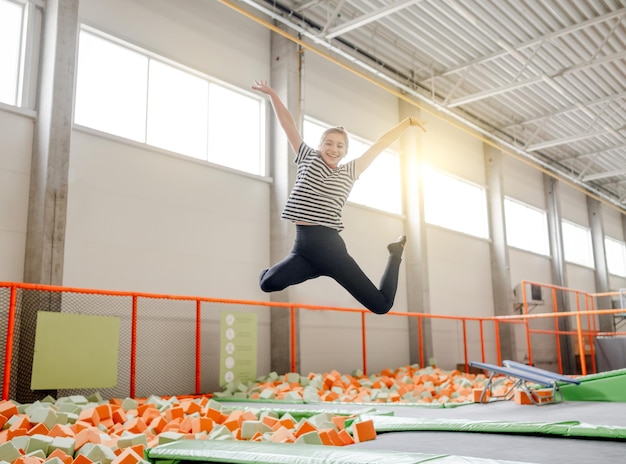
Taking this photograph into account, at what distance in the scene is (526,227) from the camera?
1568 cm

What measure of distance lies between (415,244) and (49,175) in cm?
685

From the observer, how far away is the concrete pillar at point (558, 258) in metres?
15.6

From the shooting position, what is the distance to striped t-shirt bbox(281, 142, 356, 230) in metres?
3.14

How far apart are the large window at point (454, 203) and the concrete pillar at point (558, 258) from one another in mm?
3610

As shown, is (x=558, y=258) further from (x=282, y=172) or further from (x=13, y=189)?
(x=13, y=189)

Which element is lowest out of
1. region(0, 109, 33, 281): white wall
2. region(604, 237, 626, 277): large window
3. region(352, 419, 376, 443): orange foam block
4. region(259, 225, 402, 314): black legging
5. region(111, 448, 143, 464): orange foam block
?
region(111, 448, 143, 464): orange foam block

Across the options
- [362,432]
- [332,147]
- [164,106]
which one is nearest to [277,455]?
[362,432]

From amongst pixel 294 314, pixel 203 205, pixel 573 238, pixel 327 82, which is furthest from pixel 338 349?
pixel 573 238

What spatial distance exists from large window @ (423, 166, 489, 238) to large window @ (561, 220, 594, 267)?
4.31 m

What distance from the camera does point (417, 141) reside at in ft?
38.5

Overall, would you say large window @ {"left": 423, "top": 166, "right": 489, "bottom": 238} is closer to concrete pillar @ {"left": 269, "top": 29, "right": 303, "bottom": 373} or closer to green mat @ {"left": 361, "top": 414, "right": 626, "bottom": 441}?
concrete pillar @ {"left": 269, "top": 29, "right": 303, "bottom": 373}

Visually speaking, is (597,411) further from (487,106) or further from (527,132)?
(527,132)

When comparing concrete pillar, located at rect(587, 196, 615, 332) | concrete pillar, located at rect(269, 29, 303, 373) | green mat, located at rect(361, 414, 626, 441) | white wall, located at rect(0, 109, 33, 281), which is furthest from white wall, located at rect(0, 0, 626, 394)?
concrete pillar, located at rect(587, 196, 615, 332)

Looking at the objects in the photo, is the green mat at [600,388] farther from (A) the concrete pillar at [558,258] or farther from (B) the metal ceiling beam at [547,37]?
(A) the concrete pillar at [558,258]
